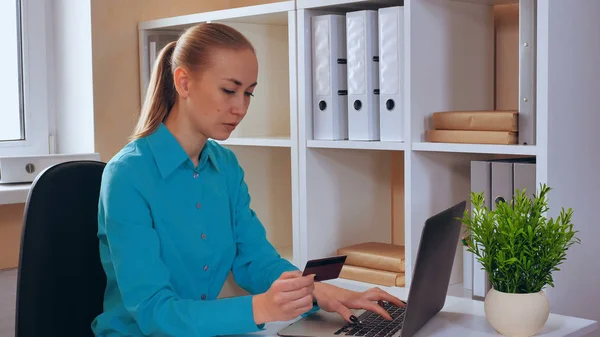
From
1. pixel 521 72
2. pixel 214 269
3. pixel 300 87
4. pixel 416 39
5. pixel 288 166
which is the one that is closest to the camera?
pixel 214 269

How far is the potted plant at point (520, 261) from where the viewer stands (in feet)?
4.39

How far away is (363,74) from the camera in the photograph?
206 centimetres

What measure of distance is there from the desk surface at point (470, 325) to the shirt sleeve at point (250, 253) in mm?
181

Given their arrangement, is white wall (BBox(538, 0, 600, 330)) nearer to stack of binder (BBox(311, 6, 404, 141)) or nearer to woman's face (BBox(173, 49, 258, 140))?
stack of binder (BBox(311, 6, 404, 141))

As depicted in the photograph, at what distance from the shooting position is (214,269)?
5.45 ft

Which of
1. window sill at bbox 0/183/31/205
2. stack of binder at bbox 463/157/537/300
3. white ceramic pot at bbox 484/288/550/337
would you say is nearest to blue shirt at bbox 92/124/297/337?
white ceramic pot at bbox 484/288/550/337

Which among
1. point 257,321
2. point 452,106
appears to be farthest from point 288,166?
point 257,321

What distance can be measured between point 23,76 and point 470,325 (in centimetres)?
185

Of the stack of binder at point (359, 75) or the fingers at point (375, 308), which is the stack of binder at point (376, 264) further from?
the fingers at point (375, 308)


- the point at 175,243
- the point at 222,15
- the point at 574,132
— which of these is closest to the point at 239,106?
the point at 175,243

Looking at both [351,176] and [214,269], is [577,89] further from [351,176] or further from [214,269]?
[214,269]

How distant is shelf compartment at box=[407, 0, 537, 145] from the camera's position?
1.77m

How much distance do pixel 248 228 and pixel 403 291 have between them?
477 mm

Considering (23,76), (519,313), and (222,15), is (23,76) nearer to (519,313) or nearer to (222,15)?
(222,15)
